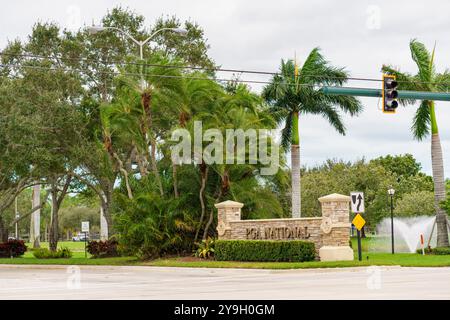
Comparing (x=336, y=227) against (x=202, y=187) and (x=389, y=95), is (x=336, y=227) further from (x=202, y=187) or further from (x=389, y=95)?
(x=202, y=187)

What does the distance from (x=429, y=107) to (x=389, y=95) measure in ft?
60.5

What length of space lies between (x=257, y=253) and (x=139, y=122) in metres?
9.49

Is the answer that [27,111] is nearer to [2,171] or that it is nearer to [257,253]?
[2,171]

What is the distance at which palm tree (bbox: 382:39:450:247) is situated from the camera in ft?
148

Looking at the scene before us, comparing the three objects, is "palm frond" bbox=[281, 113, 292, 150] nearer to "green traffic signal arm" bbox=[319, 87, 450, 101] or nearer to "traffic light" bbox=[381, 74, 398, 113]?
"green traffic signal arm" bbox=[319, 87, 450, 101]

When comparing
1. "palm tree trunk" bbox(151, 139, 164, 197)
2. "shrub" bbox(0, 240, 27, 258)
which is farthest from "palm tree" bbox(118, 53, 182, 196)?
"shrub" bbox(0, 240, 27, 258)

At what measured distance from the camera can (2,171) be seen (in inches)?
1906

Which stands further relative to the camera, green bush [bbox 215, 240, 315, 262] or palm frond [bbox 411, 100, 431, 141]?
palm frond [bbox 411, 100, 431, 141]

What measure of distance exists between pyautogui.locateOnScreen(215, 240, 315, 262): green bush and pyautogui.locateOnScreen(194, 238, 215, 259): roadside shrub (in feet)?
2.13

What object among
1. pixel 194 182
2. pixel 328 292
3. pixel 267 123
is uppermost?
pixel 267 123

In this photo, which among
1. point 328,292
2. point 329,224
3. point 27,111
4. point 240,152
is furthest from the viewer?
point 27,111

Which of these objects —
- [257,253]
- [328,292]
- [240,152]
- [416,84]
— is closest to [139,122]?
[240,152]

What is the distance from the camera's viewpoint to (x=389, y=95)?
28.8 meters
